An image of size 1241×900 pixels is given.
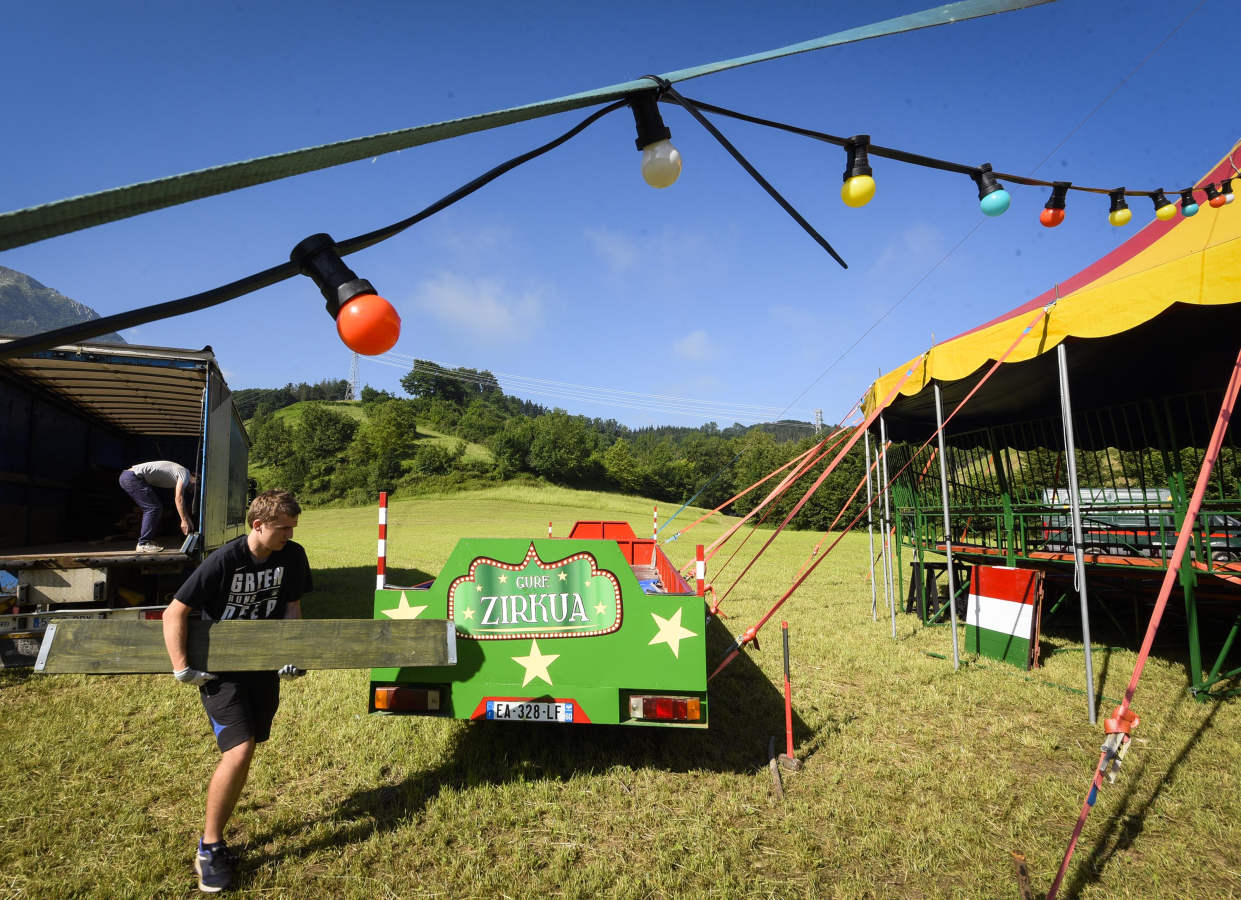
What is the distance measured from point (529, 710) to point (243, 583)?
1.69 metres

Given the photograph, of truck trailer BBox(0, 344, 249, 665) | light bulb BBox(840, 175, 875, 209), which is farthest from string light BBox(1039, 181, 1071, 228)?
truck trailer BBox(0, 344, 249, 665)

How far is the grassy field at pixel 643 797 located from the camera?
115 inches

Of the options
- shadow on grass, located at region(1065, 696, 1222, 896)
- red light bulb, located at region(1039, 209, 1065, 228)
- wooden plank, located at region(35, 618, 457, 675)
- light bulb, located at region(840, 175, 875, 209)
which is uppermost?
red light bulb, located at region(1039, 209, 1065, 228)

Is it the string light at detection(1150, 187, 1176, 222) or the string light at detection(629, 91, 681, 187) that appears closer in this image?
the string light at detection(629, 91, 681, 187)

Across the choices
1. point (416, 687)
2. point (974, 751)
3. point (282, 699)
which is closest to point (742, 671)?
point (974, 751)

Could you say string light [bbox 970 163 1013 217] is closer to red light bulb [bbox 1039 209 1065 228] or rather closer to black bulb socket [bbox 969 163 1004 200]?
black bulb socket [bbox 969 163 1004 200]

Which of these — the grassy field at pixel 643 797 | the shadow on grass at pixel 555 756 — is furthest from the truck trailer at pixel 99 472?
the shadow on grass at pixel 555 756

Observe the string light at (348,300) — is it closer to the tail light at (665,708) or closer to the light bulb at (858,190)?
the light bulb at (858,190)

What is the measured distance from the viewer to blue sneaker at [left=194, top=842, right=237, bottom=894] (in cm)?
278

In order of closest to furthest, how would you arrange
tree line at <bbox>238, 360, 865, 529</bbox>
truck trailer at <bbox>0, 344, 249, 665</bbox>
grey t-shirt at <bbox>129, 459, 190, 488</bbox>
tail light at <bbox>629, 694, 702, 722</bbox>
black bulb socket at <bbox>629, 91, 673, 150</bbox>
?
black bulb socket at <bbox>629, 91, 673, 150</bbox>, tail light at <bbox>629, 694, 702, 722</bbox>, truck trailer at <bbox>0, 344, 249, 665</bbox>, grey t-shirt at <bbox>129, 459, 190, 488</bbox>, tree line at <bbox>238, 360, 865, 529</bbox>

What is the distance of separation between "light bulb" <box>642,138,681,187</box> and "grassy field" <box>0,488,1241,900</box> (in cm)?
299

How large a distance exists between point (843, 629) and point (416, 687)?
6205 millimetres

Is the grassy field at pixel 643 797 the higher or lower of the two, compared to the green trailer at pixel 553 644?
lower

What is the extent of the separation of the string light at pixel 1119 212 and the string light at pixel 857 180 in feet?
10.9
